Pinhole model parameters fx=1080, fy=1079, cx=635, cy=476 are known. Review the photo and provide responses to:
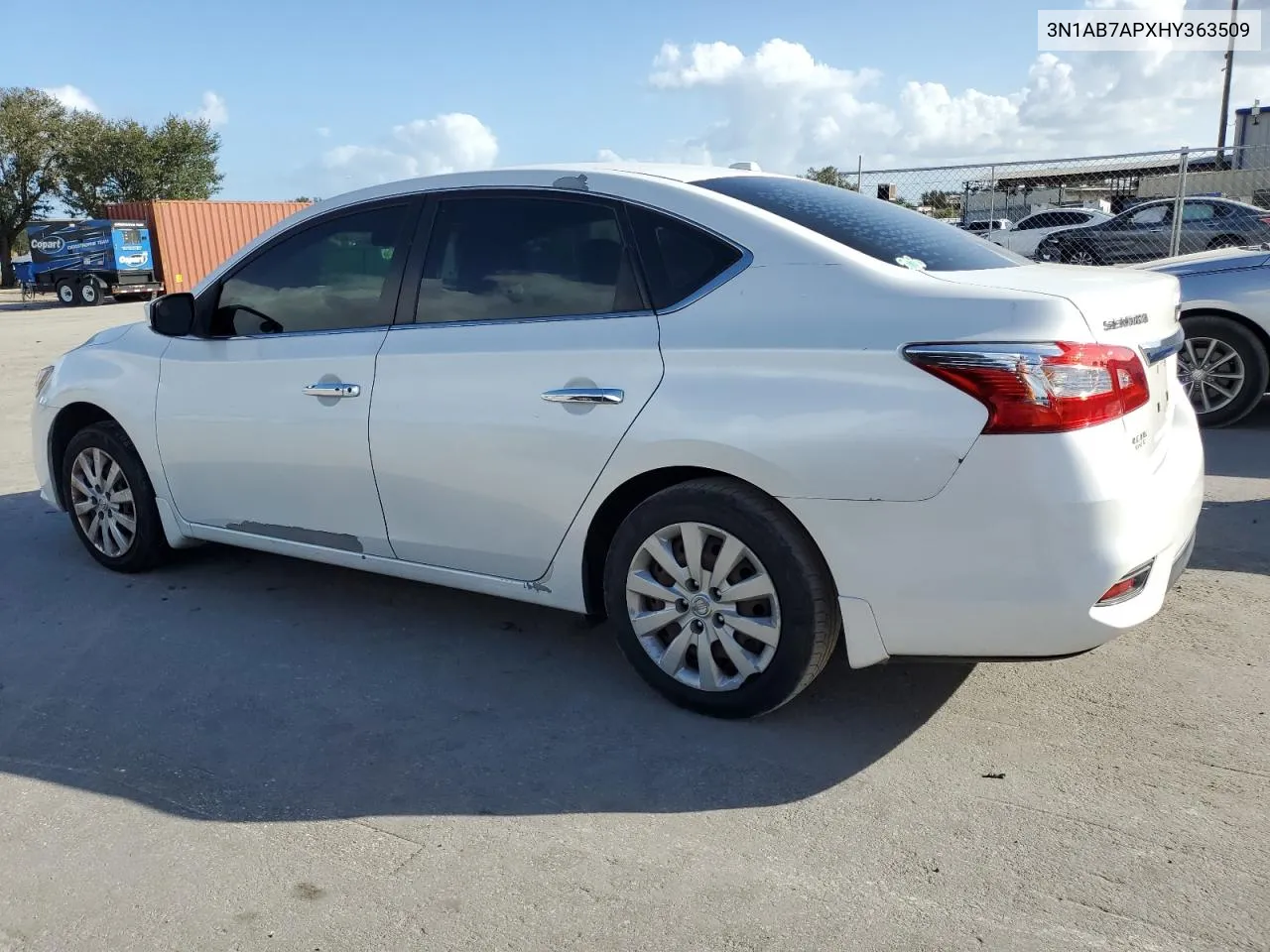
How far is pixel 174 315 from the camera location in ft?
14.8

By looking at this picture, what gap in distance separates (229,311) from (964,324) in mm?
3073

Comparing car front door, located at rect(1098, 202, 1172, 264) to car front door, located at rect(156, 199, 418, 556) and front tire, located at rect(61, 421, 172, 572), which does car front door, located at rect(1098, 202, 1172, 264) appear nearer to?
car front door, located at rect(156, 199, 418, 556)

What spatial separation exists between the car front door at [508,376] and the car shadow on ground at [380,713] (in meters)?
0.48

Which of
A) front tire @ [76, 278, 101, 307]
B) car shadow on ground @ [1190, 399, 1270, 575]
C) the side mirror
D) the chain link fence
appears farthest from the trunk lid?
front tire @ [76, 278, 101, 307]

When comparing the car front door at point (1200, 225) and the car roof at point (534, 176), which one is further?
the car front door at point (1200, 225)

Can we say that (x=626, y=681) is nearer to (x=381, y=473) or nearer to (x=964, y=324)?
(x=381, y=473)

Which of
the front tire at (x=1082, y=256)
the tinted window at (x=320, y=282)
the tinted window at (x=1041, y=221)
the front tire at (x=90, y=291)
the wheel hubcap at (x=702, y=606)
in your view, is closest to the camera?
the wheel hubcap at (x=702, y=606)

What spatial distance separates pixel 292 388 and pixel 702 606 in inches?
73.7

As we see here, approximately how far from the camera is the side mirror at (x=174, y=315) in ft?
14.8

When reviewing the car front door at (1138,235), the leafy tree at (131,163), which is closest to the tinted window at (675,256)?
the car front door at (1138,235)

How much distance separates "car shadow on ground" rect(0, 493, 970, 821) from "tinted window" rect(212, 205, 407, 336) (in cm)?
122

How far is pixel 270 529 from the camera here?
173 inches

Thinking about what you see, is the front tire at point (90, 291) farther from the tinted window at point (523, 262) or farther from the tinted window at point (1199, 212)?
the tinted window at point (523, 262)

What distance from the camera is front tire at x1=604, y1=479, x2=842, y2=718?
3119mm
